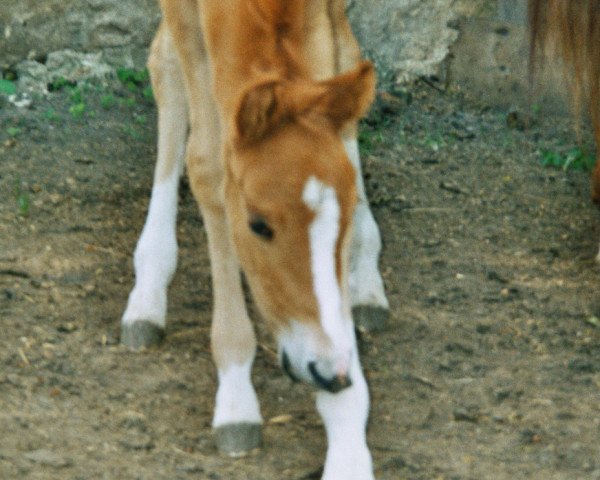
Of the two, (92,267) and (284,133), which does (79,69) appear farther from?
(284,133)

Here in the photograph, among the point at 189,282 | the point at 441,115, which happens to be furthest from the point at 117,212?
the point at 441,115

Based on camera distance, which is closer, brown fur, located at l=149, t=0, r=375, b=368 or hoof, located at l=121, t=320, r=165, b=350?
brown fur, located at l=149, t=0, r=375, b=368

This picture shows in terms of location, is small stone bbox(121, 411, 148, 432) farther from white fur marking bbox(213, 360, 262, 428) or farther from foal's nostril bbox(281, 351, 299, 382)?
foal's nostril bbox(281, 351, 299, 382)

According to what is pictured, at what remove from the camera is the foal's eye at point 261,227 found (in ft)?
9.50

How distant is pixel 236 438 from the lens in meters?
3.33

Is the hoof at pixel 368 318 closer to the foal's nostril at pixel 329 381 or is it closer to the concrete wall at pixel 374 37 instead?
the foal's nostril at pixel 329 381

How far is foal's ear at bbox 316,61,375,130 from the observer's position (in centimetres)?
298

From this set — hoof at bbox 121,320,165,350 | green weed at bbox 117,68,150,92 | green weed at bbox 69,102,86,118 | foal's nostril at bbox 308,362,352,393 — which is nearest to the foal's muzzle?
foal's nostril at bbox 308,362,352,393

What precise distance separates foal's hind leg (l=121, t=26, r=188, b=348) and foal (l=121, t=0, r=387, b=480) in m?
0.05

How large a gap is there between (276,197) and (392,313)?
1472 mm

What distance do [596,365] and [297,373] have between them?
1364 millimetres

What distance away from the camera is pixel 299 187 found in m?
2.82

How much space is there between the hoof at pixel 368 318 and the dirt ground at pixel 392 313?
46mm

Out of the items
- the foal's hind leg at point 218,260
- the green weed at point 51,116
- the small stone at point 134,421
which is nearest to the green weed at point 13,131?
the green weed at point 51,116
